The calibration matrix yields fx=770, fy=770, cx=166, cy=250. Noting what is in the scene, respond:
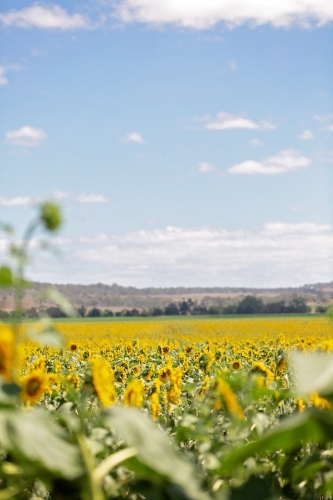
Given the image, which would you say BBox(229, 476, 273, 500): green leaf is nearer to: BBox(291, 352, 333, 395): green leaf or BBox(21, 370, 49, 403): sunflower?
BBox(291, 352, 333, 395): green leaf

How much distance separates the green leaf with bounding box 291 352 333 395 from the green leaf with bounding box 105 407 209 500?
240mm

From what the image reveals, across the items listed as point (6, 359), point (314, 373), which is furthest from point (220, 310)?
point (314, 373)

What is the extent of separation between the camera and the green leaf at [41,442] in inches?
48.7

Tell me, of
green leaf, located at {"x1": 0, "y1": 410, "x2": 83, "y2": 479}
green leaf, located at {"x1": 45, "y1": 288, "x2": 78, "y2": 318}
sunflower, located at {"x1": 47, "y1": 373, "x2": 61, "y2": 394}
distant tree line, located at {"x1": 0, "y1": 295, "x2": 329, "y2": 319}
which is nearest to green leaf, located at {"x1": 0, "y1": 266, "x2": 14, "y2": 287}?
green leaf, located at {"x1": 45, "y1": 288, "x2": 78, "y2": 318}

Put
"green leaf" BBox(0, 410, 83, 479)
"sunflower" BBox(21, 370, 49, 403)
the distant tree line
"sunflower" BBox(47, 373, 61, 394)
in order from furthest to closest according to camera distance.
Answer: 1. the distant tree line
2. "sunflower" BBox(47, 373, 61, 394)
3. "sunflower" BBox(21, 370, 49, 403)
4. "green leaf" BBox(0, 410, 83, 479)

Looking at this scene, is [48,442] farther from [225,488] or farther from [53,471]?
[225,488]

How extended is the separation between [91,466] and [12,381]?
0.86ft

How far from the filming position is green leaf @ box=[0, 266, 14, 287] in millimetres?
1424

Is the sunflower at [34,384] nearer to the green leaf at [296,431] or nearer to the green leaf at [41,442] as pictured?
the green leaf at [41,442]

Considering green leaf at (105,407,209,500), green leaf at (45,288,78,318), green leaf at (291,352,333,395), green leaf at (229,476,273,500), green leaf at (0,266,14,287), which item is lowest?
green leaf at (229,476,273,500)

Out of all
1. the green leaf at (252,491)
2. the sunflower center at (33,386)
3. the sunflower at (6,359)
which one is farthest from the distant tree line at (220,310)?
the sunflower at (6,359)

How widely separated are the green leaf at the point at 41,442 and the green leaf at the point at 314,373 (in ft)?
1.29

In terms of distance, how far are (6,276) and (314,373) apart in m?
0.60

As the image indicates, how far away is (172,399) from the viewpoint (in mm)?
3457
